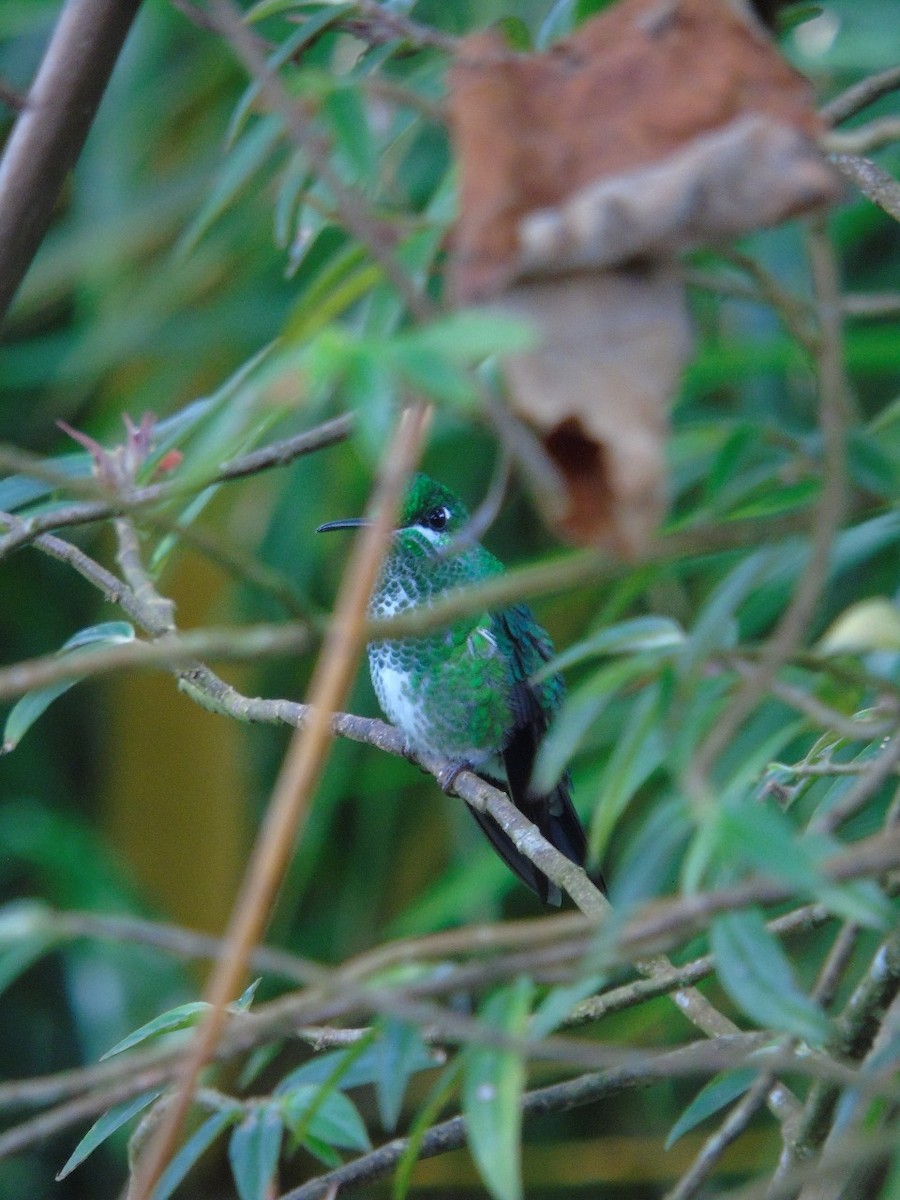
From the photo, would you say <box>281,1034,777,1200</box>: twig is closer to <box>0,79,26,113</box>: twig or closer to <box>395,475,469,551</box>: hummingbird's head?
<box>0,79,26,113</box>: twig

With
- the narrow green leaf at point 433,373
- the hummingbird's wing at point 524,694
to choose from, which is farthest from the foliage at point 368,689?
the hummingbird's wing at point 524,694

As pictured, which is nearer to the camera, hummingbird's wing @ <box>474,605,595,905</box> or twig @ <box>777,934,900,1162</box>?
twig @ <box>777,934,900,1162</box>

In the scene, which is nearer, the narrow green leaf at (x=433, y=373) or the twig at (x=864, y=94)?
the narrow green leaf at (x=433, y=373)

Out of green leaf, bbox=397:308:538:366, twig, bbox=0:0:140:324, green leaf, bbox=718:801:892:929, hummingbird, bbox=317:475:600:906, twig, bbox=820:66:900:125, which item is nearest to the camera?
green leaf, bbox=397:308:538:366

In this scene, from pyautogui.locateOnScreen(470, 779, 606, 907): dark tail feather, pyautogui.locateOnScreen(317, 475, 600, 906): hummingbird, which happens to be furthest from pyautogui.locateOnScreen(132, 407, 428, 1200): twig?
pyautogui.locateOnScreen(317, 475, 600, 906): hummingbird

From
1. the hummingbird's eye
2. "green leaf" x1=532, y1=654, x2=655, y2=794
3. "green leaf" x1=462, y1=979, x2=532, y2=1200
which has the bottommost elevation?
the hummingbird's eye

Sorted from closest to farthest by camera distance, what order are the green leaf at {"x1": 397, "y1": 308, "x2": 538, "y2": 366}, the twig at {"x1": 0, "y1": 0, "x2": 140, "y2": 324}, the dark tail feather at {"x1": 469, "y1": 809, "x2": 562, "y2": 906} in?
the green leaf at {"x1": 397, "y1": 308, "x2": 538, "y2": 366} → the twig at {"x1": 0, "y1": 0, "x2": 140, "y2": 324} → the dark tail feather at {"x1": 469, "y1": 809, "x2": 562, "y2": 906}

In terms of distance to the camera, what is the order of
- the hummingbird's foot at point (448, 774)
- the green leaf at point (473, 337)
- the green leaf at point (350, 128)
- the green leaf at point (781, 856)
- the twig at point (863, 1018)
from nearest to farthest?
the green leaf at point (473, 337)
the green leaf at point (781, 856)
the green leaf at point (350, 128)
the twig at point (863, 1018)
the hummingbird's foot at point (448, 774)

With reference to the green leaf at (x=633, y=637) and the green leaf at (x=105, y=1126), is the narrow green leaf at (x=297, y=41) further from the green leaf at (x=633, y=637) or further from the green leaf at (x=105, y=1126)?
the green leaf at (x=105, y=1126)
